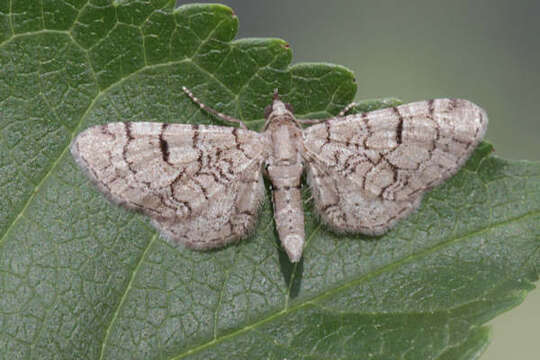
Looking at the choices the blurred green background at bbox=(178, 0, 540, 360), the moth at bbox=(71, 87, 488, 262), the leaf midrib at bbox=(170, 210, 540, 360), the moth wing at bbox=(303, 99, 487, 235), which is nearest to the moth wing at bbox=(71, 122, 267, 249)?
the moth at bbox=(71, 87, 488, 262)

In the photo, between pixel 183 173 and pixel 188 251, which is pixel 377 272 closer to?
pixel 188 251

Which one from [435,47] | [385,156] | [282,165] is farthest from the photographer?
[435,47]

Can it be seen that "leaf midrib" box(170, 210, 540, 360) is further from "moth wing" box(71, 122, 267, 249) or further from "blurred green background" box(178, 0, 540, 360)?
"blurred green background" box(178, 0, 540, 360)

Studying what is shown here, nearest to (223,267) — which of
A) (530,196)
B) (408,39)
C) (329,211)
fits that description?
(329,211)

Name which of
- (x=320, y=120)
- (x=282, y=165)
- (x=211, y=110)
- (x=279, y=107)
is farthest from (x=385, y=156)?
(x=211, y=110)

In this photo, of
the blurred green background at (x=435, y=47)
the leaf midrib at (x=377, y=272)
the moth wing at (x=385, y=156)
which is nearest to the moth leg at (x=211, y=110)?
the moth wing at (x=385, y=156)

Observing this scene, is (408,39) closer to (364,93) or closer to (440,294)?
(364,93)
